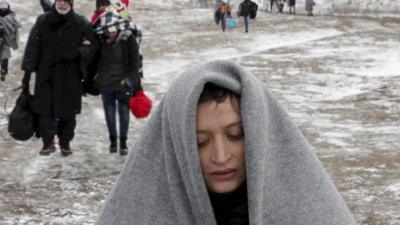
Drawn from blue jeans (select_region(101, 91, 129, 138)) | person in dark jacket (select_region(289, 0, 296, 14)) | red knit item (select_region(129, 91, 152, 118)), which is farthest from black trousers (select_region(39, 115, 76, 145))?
person in dark jacket (select_region(289, 0, 296, 14))

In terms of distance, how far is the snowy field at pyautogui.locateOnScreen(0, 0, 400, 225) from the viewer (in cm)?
690

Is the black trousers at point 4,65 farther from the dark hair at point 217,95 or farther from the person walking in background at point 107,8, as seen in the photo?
the dark hair at point 217,95

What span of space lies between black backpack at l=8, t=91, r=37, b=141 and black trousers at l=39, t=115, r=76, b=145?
0.33ft

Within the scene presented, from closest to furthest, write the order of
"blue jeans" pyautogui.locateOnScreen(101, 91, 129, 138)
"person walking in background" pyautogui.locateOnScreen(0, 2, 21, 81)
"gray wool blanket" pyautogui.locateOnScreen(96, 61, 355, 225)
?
"gray wool blanket" pyautogui.locateOnScreen(96, 61, 355, 225) < "blue jeans" pyautogui.locateOnScreen(101, 91, 129, 138) < "person walking in background" pyautogui.locateOnScreen(0, 2, 21, 81)

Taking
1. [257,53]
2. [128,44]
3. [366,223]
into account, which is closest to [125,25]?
[128,44]

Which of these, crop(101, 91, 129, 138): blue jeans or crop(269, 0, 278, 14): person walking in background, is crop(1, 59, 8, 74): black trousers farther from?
crop(269, 0, 278, 14): person walking in background

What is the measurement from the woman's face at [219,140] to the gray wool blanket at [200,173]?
0.05 meters

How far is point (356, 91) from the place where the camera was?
13.5m

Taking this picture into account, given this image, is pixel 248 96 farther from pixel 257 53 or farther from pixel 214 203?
pixel 257 53

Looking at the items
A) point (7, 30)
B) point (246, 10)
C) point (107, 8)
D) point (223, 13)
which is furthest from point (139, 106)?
point (223, 13)

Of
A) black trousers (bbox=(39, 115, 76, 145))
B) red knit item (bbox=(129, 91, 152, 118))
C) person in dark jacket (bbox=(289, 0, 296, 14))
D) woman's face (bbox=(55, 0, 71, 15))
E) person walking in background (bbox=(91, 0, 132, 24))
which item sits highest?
woman's face (bbox=(55, 0, 71, 15))

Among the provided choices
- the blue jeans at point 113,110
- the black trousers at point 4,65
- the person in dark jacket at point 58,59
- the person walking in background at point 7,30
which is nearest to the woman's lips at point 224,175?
the person in dark jacket at point 58,59

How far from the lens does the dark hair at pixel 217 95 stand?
181cm

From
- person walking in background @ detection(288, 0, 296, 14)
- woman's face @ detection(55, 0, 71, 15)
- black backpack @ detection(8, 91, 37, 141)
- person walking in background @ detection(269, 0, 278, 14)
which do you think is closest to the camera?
woman's face @ detection(55, 0, 71, 15)
